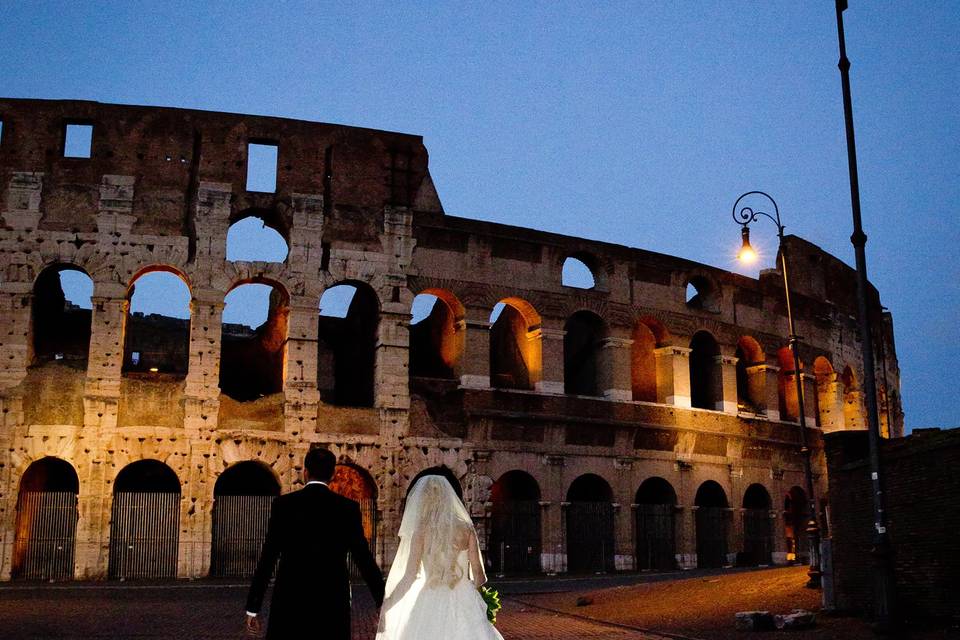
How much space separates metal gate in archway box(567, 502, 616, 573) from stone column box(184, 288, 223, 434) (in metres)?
9.39

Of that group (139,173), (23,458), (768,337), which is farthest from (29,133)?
(768,337)

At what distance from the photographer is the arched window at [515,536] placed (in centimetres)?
2538

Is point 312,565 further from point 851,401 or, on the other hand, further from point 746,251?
point 851,401

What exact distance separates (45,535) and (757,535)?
19.1 meters

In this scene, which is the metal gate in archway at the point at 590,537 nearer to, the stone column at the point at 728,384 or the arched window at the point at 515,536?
the arched window at the point at 515,536

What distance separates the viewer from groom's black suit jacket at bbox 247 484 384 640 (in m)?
6.11

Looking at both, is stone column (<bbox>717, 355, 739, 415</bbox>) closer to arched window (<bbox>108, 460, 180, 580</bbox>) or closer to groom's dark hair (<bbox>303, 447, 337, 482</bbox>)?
arched window (<bbox>108, 460, 180, 580</bbox>)

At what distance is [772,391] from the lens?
31.8m

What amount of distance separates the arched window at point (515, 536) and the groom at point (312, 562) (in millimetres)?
19229

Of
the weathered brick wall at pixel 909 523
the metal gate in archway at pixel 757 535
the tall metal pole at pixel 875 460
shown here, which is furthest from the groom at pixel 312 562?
the metal gate in archway at pixel 757 535

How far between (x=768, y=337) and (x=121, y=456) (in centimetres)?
1929

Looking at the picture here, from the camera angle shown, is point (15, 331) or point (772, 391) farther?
point (772, 391)

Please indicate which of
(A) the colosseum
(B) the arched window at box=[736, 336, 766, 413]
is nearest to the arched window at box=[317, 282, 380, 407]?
(A) the colosseum

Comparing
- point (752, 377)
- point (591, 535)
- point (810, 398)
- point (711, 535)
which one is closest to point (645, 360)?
point (752, 377)
